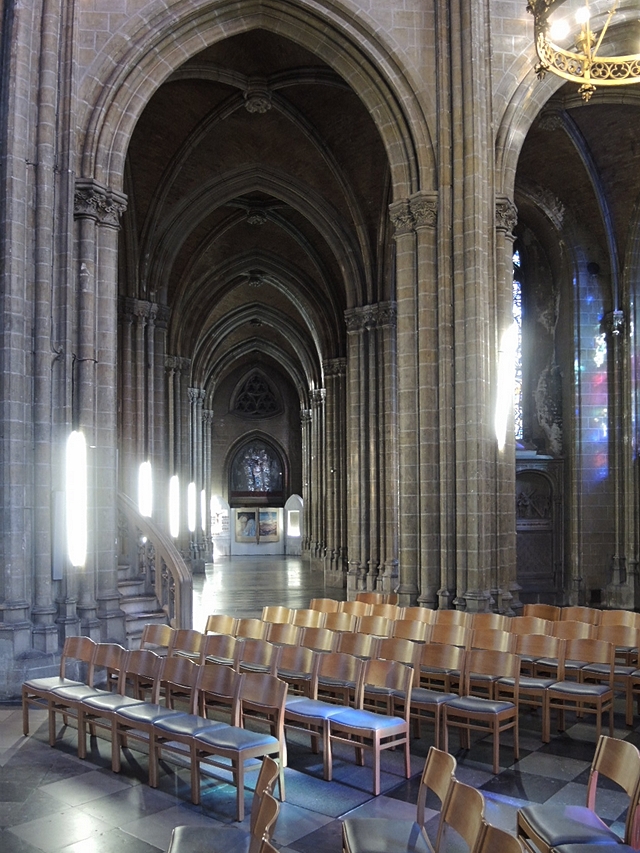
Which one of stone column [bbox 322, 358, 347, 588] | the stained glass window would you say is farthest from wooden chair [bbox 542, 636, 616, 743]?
stone column [bbox 322, 358, 347, 588]

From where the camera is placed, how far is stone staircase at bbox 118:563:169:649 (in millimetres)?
12383

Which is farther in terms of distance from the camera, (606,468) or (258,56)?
(606,468)

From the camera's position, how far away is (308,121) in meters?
19.7

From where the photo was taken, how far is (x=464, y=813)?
3.90 metres

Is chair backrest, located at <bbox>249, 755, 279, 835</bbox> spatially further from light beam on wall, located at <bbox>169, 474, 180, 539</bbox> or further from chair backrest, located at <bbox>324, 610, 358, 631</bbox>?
light beam on wall, located at <bbox>169, 474, 180, 539</bbox>

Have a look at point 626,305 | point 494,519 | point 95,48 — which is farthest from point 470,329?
point 626,305

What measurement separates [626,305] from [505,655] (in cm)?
1462

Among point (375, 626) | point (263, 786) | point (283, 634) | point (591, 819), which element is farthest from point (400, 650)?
point (263, 786)

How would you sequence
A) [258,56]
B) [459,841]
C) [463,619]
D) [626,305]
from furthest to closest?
[626,305] → [258,56] → [463,619] → [459,841]

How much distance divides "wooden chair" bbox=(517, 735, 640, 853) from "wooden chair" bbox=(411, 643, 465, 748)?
7.96ft

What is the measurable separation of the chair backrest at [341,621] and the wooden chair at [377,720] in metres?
2.40

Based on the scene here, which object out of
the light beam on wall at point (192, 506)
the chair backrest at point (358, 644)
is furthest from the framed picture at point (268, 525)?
the chair backrest at point (358, 644)

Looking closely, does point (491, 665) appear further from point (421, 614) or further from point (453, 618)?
point (421, 614)

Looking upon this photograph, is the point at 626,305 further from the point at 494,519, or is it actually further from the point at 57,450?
the point at 57,450
